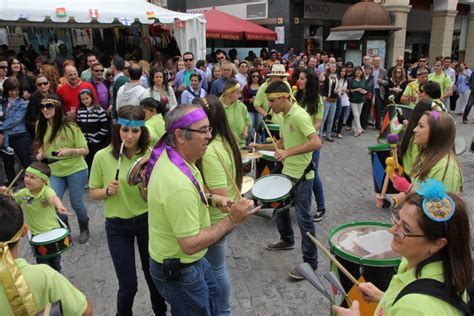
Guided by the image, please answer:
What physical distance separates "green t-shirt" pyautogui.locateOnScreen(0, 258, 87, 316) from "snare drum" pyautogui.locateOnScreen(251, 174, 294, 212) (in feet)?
7.42

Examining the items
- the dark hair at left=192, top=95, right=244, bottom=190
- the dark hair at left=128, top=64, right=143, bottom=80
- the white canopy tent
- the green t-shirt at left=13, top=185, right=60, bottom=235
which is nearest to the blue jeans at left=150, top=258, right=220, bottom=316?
the dark hair at left=192, top=95, right=244, bottom=190

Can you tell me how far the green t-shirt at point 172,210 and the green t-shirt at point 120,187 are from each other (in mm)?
867

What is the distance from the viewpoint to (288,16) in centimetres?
1875

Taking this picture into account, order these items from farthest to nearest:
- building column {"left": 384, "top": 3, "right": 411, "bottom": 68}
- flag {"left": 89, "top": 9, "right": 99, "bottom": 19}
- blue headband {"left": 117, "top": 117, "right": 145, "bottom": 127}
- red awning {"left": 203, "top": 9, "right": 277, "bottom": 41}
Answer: building column {"left": 384, "top": 3, "right": 411, "bottom": 68}
red awning {"left": 203, "top": 9, "right": 277, "bottom": 41}
flag {"left": 89, "top": 9, "right": 99, "bottom": 19}
blue headband {"left": 117, "top": 117, "right": 145, "bottom": 127}

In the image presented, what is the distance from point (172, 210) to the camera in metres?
2.13

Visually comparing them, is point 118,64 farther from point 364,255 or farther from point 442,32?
point 442,32

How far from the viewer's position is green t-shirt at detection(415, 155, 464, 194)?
2.98m

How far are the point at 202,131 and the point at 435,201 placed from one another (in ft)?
3.88

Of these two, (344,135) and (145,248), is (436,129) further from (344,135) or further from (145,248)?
(344,135)

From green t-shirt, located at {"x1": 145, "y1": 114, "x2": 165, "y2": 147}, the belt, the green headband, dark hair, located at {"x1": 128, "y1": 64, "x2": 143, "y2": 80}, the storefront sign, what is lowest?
the belt

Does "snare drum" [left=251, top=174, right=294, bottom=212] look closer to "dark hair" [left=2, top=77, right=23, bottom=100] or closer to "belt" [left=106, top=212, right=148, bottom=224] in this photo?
"belt" [left=106, top=212, right=148, bottom=224]

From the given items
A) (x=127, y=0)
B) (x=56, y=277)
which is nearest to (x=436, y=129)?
(x=56, y=277)

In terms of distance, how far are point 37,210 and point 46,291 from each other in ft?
7.30

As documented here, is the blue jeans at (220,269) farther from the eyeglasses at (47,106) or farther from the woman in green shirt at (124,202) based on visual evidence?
the eyeglasses at (47,106)
